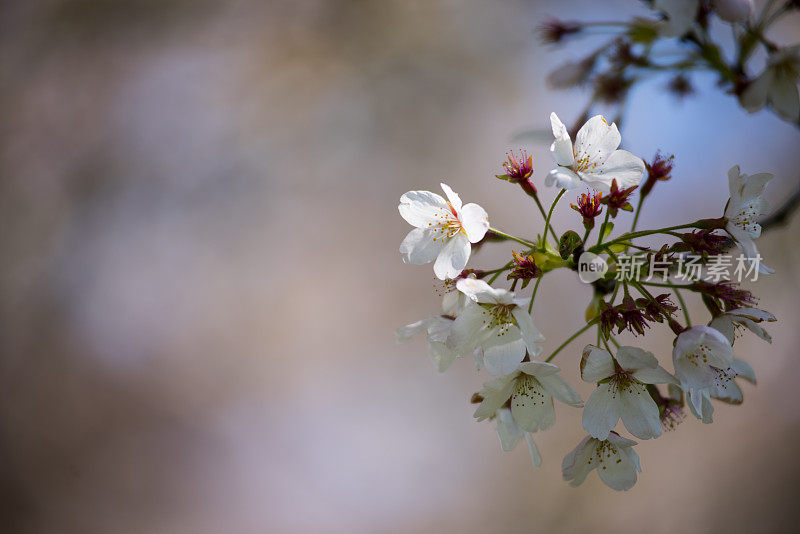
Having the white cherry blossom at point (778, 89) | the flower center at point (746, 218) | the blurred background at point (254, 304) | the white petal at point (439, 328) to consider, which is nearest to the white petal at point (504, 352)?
the white petal at point (439, 328)

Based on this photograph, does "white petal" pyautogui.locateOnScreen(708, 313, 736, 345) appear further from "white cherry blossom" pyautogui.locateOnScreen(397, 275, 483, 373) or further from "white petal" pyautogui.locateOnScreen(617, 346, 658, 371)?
"white cherry blossom" pyautogui.locateOnScreen(397, 275, 483, 373)

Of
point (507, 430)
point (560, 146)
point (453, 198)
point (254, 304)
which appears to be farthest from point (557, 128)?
point (254, 304)

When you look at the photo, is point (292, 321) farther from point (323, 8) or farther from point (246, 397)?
point (323, 8)

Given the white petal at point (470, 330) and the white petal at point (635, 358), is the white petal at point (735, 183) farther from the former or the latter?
the white petal at point (470, 330)

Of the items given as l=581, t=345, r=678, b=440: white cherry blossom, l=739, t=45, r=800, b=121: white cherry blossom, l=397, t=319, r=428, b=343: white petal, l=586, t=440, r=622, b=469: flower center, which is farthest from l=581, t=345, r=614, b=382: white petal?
l=739, t=45, r=800, b=121: white cherry blossom

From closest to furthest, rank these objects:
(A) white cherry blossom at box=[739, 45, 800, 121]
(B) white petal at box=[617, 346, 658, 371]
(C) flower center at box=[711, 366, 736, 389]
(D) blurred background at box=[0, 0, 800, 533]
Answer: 1. (B) white petal at box=[617, 346, 658, 371]
2. (C) flower center at box=[711, 366, 736, 389]
3. (A) white cherry blossom at box=[739, 45, 800, 121]
4. (D) blurred background at box=[0, 0, 800, 533]
